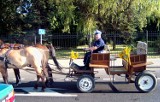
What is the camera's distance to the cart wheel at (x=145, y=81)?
9.46m

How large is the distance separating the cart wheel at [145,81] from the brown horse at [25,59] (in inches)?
103

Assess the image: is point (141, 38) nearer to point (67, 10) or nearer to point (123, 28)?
point (123, 28)

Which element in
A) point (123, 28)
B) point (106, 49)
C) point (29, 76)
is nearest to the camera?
point (106, 49)

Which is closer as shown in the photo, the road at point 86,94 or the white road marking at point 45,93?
the road at point 86,94

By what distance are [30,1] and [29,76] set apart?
57.4ft

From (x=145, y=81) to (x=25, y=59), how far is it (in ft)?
11.0

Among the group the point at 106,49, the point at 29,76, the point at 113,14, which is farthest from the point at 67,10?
the point at 106,49

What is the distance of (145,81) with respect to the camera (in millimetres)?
9453

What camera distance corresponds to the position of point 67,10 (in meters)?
23.5

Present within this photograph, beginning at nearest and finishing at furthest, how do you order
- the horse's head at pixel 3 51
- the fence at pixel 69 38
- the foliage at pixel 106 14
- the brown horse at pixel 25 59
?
1. the brown horse at pixel 25 59
2. the horse's head at pixel 3 51
3. the fence at pixel 69 38
4. the foliage at pixel 106 14

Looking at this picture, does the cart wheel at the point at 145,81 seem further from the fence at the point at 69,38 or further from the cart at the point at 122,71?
the fence at the point at 69,38

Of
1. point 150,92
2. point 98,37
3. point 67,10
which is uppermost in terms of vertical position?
point 67,10

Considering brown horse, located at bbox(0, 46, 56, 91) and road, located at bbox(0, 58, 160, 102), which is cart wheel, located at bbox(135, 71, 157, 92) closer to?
road, located at bbox(0, 58, 160, 102)

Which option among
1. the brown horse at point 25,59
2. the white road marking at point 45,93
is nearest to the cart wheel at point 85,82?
the white road marking at point 45,93
